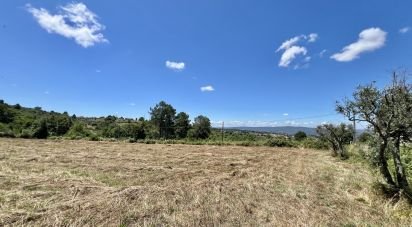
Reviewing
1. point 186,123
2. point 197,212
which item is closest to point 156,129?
point 186,123

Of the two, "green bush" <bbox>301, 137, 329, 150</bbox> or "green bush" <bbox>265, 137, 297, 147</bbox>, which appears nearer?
"green bush" <bbox>301, 137, 329, 150</bbox>

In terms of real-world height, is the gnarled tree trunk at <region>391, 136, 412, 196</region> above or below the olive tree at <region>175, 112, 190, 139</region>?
below

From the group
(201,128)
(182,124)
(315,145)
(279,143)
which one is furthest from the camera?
(182,124)

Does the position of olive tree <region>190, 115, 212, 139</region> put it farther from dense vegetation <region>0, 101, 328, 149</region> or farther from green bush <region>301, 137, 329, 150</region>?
green bush <region>301, 137, 329, 150</region>

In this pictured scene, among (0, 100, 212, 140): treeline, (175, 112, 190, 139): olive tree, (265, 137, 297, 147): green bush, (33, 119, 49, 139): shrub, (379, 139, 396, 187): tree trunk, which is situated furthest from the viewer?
(175, 112, 190, 139): olive tree

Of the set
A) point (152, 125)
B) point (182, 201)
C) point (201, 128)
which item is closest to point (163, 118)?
point (152, 125)

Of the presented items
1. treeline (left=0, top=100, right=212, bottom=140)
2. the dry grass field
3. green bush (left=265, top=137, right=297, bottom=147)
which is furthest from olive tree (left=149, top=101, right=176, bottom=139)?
the dry grass field

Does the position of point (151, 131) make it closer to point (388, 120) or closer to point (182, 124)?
point (182, 124)

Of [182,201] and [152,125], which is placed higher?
[152,125]

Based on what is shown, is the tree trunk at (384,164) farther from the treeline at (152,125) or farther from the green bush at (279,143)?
the treeline at (152,125)

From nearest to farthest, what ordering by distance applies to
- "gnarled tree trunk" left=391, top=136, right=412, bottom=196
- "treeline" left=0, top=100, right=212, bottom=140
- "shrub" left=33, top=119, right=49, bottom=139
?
"gnarled tree trunk" left=391, top=136, right=412, bottom=196, "shrub" left=33, top=119, right=49, bottom=139, "treeline" left=0, top=100, right=212, bottom=140

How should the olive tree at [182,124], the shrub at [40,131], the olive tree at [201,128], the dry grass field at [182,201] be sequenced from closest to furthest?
the dry grass field at [182,201], the shrub at [40,131], the olive tree at [201,128], the olive tree at [182,124]

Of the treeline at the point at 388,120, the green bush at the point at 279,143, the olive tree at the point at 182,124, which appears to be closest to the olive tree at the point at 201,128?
the olive tree at the point at 182,124

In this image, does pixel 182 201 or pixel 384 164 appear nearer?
pixel 182 201
